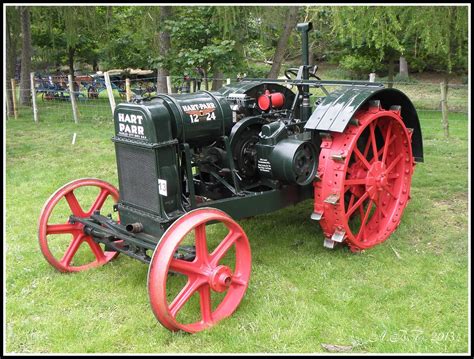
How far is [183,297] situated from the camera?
306 centimetres

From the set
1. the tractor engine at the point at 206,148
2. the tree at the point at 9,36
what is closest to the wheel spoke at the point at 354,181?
the tractor engine at the point at 206,148

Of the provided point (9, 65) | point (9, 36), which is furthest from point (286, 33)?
point (9, 65)

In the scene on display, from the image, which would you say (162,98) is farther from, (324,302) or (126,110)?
(324,302)

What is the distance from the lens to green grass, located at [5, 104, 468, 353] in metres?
3.02

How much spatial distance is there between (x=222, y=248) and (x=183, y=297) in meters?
0.41

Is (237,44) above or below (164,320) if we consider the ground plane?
above

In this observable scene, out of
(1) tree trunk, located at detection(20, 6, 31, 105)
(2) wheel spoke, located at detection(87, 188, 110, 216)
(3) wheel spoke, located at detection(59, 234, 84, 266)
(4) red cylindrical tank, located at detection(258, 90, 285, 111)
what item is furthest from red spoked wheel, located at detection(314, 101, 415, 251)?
(1) tree trunk, located at detection(20, 6, 31, 105)

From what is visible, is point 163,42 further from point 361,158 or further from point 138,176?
point 138,176

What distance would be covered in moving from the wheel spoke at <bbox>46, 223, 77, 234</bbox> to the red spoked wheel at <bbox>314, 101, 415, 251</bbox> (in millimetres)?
1926

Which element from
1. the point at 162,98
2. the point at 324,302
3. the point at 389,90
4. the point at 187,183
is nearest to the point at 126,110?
the point at 162,98

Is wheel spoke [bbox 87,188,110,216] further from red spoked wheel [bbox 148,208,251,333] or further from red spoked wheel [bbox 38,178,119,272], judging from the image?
red spoked wheel [bbox 148,208,251,333]

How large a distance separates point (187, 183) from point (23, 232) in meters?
2.12

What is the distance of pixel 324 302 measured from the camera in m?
3.45

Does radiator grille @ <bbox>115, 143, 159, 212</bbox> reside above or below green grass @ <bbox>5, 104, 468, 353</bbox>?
above
